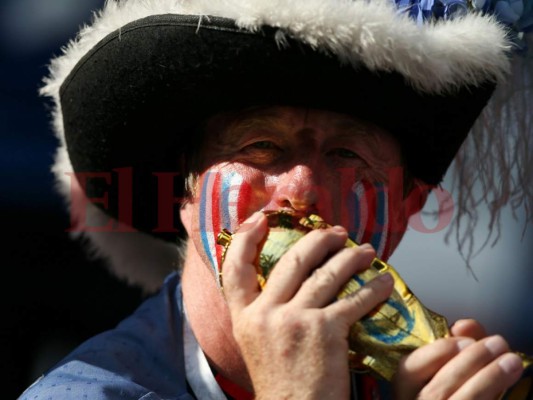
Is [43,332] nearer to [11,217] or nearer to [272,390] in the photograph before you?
[11,217]

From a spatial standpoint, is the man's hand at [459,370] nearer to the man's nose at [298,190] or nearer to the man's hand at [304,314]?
the man's hand at [304,314]

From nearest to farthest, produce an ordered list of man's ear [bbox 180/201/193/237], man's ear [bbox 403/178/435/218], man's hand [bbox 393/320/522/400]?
man's hand [bbox 393/320/522/400]
man's ear [bbox 180/201/193/237]
man's ear [bbox 403/178/435/218]

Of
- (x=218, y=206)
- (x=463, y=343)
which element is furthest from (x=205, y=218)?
(x=463, y=343)

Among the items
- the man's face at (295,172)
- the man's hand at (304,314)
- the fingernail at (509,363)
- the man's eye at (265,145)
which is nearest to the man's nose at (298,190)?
the man's face at (295,172)

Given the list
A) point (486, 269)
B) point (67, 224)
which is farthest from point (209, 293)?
point (486, 269)

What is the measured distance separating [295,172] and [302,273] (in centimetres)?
54

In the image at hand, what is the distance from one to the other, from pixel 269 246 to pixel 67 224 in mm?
2674

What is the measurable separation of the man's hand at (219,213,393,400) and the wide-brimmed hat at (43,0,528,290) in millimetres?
534

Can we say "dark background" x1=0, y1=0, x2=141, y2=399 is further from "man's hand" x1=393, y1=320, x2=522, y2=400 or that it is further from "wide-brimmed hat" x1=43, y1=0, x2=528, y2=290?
"man's hand" x1=393, y1=320, x2=522, y2=400

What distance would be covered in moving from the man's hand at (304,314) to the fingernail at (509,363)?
9.8 inches

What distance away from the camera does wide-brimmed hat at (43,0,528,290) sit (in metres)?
2.16

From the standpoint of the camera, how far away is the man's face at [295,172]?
230 cm

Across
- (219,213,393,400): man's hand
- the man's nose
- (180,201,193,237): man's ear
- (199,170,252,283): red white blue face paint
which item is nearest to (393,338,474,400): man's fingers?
(219,213,393,400): man's hand

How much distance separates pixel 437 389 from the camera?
5.56ft
